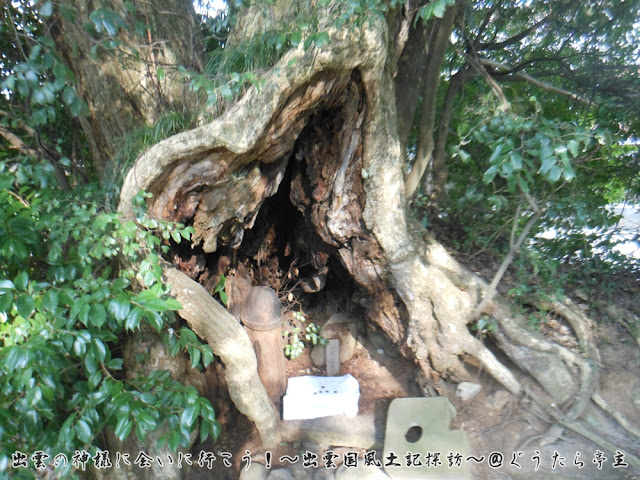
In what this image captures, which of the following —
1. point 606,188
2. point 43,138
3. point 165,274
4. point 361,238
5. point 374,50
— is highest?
point 374,50

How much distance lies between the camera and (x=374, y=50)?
2588 millimetres

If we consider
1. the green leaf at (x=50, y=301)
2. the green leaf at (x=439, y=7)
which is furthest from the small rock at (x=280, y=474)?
the green leaf at (x=439, y=7)

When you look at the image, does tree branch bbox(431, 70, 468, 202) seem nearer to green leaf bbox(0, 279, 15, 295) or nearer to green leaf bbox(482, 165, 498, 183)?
green leaf bbox(482, 165, 498, 183)

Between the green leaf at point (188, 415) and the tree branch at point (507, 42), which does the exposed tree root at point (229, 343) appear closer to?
the green leaf at point (188, 415)

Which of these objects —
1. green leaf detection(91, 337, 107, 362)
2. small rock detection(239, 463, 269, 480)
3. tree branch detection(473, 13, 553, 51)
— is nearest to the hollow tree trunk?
green leaf detection(91, 337, 107, 362)

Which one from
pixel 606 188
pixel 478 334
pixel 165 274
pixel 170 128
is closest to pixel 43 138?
pixel 170 128

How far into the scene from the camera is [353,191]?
3191 millimetres

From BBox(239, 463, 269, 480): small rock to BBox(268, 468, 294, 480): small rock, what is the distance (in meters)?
0.04

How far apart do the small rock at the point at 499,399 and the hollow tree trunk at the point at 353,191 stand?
8cm

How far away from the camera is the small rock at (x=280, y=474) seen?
284 centimetres

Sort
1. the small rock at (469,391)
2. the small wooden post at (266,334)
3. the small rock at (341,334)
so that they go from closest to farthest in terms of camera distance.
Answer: the small rock at (469,391) → the small wooden post at (266,334) → the small rock at (341,334)

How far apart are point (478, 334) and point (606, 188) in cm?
183

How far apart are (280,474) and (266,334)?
3.47 feet

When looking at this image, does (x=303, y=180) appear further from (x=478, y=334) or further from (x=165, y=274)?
(x=478, y=334)
